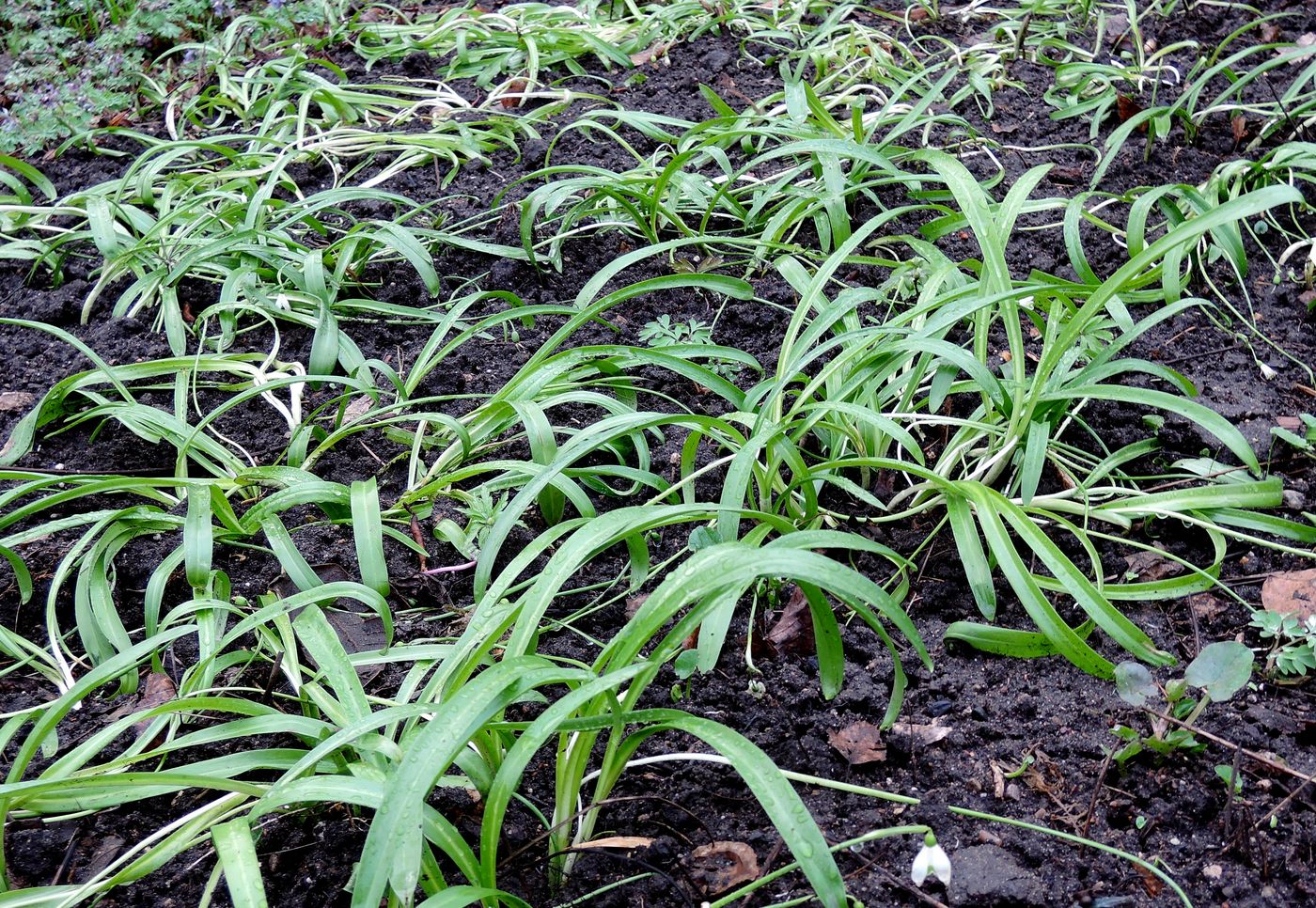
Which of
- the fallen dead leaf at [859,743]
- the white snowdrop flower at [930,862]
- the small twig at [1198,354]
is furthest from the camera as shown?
the small twig at [1198,354]

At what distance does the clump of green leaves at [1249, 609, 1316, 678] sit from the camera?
132cm

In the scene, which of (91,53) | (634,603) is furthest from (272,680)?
(91,53)

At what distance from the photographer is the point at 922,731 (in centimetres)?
132

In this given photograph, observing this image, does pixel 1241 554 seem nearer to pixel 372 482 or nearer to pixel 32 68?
pixel 372 482

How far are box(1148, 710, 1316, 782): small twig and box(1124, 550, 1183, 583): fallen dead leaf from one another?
306mm

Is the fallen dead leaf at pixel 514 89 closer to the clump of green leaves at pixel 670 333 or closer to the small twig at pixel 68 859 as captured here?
the clump of green leaves at pixel 670 333

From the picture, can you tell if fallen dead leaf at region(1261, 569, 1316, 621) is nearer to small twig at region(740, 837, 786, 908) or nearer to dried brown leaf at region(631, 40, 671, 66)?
small twig at region(740, 837, 786, 908)

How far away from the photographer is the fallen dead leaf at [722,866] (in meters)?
1.16

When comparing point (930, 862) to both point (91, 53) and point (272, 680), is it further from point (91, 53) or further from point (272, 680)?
point (91, 53)

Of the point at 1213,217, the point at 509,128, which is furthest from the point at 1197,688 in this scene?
the point at 509,128

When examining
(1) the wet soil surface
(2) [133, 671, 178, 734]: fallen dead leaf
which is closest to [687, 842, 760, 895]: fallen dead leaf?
(1) the wet soil surface

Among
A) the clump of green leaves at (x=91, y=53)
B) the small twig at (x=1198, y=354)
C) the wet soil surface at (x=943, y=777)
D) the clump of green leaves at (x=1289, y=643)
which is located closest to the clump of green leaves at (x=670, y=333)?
the wet soil surface at (x=943, y=777)

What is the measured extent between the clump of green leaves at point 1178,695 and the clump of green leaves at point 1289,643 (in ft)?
0.38

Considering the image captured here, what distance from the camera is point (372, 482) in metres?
1.68
